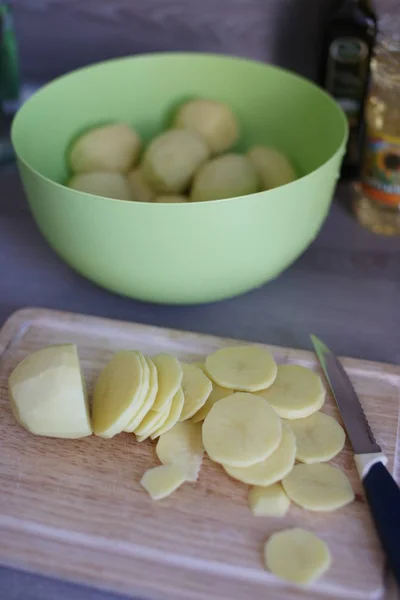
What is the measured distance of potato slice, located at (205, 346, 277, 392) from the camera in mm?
712

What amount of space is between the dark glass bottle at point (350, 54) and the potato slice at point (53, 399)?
685 millimetres

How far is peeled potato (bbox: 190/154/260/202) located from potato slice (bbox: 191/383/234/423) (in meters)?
0.29

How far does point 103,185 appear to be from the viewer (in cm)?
88

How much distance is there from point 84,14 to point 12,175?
34 centimetres

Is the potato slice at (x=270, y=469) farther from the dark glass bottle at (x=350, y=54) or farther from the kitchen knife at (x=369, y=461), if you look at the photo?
the dark glass bottle at (x=350, y=54)

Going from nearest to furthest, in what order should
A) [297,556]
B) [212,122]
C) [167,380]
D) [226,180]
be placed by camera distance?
[297,556], [167,380], [226,180], [212,122]

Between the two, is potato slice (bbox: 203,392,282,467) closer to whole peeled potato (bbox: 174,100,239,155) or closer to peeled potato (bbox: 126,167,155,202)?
peeled potato (bbox: 126,167,155,202)

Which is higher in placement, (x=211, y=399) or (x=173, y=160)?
(x=173, y=160)

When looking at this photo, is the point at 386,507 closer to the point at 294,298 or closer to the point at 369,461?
the point at 369,461

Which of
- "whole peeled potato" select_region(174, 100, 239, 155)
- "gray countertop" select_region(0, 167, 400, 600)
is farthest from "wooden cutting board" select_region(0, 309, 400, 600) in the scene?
"whole peeled potato" select_region(174, 100, 239, 155)

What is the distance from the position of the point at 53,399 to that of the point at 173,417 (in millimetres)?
129

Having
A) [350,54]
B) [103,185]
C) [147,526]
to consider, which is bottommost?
[147,526]

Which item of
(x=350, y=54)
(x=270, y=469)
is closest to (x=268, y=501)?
(x=270, y=469)

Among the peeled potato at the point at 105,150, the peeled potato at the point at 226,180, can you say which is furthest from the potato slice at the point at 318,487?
the peeled potato at the point at 105,150
